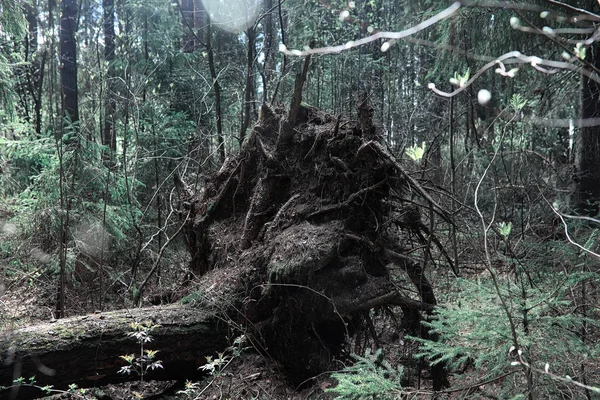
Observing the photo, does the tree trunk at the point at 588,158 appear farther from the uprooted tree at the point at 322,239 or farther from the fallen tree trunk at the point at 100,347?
the fallen tree trunk at the point at 100,347

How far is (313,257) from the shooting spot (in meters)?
4.29

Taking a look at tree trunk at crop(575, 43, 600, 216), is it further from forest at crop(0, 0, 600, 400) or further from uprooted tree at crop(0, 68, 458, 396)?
uprooted tree at crop(0, 68, 458, 396)

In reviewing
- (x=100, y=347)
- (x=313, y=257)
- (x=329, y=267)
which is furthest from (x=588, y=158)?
(x=100, y=347)

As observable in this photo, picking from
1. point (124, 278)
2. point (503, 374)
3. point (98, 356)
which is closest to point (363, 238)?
point (503, 374)

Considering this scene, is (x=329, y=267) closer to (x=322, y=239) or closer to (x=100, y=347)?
(x=322, y=239)

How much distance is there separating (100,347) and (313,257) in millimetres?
2113

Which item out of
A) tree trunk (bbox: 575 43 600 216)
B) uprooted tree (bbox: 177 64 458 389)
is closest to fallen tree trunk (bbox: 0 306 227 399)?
uprooted tree (bbox: 177 64 458 389)

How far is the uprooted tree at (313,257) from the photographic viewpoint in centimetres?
430

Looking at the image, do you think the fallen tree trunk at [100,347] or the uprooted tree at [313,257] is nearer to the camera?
the fallen tree trunk at [100,347]

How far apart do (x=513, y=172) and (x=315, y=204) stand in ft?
16.1

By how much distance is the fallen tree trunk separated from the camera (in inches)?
152

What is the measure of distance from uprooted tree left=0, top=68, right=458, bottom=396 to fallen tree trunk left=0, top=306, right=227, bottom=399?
0.02 metres

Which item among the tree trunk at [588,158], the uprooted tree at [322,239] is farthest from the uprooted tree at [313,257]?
the tree trunk at [588,158]

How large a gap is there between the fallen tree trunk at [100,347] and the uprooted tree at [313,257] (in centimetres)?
2
